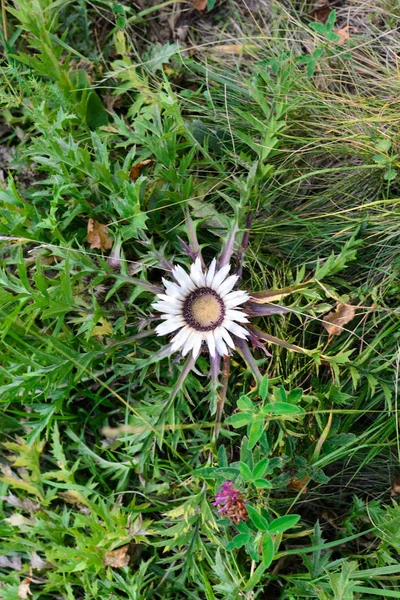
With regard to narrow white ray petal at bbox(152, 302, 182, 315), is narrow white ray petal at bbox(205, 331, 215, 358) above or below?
below

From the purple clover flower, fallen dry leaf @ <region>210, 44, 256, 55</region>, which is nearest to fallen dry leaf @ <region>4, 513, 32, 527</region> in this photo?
the purple clover flower

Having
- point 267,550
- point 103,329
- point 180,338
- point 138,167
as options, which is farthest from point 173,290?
point 267,550

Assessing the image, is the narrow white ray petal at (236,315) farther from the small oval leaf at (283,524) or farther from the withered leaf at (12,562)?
the withered leaf at (12,562)

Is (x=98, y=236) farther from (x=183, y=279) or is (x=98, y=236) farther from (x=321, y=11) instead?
(x=321, y=11)

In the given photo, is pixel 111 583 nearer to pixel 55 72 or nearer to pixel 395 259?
pixel 395 259

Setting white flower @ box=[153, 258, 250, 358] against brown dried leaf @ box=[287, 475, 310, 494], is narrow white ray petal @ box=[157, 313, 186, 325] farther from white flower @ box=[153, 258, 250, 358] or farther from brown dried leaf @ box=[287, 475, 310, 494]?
brown dried leaf @ box=[287, 475, 310, 494]

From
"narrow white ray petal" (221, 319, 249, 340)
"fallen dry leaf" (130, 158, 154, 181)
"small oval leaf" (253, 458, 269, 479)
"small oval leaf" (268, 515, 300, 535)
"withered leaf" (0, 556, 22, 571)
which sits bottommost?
"withered leaf" (0, 556, 22, 571)
